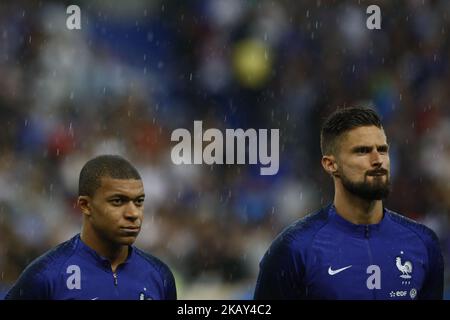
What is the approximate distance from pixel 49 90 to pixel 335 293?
400 cm

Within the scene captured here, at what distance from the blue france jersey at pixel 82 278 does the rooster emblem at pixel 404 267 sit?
1617 mm

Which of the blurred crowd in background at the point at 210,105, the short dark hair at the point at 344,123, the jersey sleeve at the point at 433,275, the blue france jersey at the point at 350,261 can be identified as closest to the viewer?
the blue france jersey at the point at 350,261

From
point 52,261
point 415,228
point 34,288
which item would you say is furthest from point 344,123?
point 34,288

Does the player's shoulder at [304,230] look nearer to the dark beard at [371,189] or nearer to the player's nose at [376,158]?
the dark beard at [371,189]

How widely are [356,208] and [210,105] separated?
9.75 feet

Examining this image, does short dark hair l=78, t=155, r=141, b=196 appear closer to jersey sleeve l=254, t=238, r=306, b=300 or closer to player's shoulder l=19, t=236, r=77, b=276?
player's shoulder l=19, t=236, r=77, b=276

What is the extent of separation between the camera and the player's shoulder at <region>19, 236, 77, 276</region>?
221 inches

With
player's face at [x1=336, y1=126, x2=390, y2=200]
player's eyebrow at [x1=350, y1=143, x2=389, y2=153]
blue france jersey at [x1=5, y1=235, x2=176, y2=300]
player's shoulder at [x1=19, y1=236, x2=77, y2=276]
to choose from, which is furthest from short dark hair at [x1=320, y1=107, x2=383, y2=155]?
player's shoulder at [x1=19, y1=236, x2=77, y2=276]

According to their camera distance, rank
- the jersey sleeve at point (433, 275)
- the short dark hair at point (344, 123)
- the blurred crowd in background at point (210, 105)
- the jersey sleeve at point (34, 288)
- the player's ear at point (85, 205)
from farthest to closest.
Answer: the blurred crowd in background at point (210, 105)
the jersey sleeve at point (433, 275)
the short dark hair at point (344, 123)
the player's ear at point (85, 205)
the jersey sleeve at point (34, 288)

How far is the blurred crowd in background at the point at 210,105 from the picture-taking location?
26.9 feet

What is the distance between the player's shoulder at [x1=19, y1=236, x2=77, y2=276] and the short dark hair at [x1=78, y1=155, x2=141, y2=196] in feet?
1.24

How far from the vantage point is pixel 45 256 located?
574 centimetres

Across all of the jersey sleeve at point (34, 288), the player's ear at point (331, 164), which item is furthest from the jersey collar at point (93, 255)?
the player's ear at point (331, 164)

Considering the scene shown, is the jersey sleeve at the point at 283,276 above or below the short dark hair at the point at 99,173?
below
